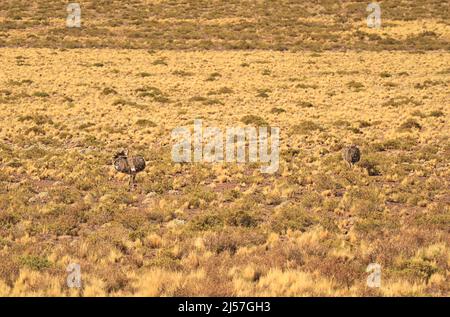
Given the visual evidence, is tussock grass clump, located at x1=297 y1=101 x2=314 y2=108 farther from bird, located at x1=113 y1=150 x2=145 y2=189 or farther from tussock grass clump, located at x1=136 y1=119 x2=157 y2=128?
bird, located at x1=113 y1=150 x2=145 y2=189

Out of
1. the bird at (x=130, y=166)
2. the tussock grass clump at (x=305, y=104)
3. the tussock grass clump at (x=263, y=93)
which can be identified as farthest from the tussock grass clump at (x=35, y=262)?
the tussock grass clump at (x=263, y=93)

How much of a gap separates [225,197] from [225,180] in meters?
1.91

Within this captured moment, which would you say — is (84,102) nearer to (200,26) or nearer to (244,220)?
(244,220)

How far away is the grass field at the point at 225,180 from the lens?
8344 mm

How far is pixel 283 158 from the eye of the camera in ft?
59.1

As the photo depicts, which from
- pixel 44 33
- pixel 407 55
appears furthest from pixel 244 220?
pixel 44 33

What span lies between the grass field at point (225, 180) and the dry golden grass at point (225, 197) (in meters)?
0.06

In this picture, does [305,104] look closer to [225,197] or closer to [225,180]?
[225,180]

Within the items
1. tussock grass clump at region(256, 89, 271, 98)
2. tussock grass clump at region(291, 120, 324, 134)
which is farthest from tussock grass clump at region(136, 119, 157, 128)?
tussock grass clump at region(256, 89, 271, 98)

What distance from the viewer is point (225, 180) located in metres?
15.5

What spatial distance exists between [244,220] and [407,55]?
142ft

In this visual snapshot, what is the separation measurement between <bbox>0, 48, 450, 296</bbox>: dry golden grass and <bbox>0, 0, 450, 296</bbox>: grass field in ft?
0.18

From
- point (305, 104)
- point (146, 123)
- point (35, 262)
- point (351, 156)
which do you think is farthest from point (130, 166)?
point (305, 104)

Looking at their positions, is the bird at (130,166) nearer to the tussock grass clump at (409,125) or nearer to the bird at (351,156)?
the bird at (351,156)
